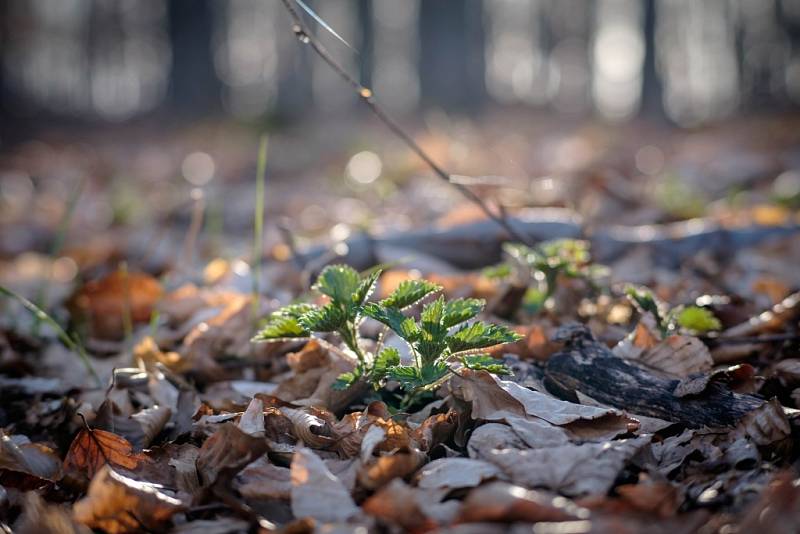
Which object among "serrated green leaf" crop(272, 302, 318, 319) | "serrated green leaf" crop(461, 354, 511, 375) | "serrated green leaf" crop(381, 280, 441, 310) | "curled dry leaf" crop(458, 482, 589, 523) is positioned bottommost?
"curled dry leaf" crop(458, 482, 589, 523)

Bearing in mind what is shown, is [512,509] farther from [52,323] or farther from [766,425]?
[52,323]

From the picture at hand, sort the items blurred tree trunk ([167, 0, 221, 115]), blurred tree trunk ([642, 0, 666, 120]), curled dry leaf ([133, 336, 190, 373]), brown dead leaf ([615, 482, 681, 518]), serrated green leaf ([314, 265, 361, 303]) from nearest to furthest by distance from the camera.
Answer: brown dead leaf ([615, 482, 681, 518]) < serrated green leaf ([314, 265, 361, 303]) < curled dry leaf ([133, 336, 190, 373]) < blurred tree trunk ([642, 0, 666, 120]) < blurred tree trunk ([167, 0, 221, 115])

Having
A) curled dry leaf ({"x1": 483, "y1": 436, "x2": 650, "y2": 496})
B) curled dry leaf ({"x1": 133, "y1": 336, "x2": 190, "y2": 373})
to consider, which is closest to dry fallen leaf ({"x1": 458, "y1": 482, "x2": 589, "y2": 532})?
curled dry leaf ({"x1": 483, "y1": 436, "x2": 650, "y2": 496})

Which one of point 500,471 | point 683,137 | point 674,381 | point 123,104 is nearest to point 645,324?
point 674,381

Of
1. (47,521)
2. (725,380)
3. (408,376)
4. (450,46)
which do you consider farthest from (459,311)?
(450,46)

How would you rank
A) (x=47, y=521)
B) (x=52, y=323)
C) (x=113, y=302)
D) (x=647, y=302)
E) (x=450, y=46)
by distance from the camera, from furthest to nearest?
(x=450, y=46)
(x=113, y=302)
(x=52, y=323)
(x=647, y=302)
(x=47, y=521)

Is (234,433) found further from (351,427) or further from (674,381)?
(674,381)

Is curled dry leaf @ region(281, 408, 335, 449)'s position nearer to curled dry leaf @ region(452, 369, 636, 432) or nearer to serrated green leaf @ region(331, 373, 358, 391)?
serrated green leaf @ region(331, 373, 358, 391)
